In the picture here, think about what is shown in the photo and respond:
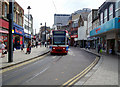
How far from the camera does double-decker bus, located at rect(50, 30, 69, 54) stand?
59.9 ft

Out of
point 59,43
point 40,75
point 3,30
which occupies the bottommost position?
point 40,75

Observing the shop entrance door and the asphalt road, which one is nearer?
the asphalt road

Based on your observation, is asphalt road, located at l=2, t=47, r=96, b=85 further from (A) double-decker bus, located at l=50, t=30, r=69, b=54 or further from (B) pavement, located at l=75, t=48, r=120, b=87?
(A) double-decker bus, located at l=50, t=30, r=69, b=54

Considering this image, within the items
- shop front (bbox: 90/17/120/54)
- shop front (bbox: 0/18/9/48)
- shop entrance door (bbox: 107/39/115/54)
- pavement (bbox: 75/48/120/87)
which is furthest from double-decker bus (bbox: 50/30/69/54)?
pavement (bbox: 75/48/120/87)

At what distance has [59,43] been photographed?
1856 cm

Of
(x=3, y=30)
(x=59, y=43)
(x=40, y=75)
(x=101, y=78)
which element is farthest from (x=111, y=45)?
(x=40, y=75)

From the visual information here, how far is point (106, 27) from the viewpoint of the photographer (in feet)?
56.0

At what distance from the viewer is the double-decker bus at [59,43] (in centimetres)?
1827

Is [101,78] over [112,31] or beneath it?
beneath

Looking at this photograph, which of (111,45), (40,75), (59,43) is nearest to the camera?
(40,75)

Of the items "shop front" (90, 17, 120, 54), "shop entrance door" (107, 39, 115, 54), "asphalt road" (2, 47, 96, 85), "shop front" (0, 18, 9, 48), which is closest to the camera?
"asphalt road" (2, 47, 96, 85)

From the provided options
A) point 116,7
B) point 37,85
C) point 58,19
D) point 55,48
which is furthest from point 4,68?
point 58,19

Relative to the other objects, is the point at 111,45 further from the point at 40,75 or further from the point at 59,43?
the point at 40,75

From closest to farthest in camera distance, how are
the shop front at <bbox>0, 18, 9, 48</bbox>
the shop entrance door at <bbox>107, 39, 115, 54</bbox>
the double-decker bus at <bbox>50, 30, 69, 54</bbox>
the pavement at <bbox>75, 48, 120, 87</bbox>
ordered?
1. the pavement at <bbox>75, 48, 120, 87</bbox>
2. the shop front at <bbox>0, 18, 9, 48</bbox>
3. the double-decker bus at <bbox>50, 30, 69, 54</bbox>
4. the shop entrance door at <bbox>107, 39, 115, 54</bbox>
